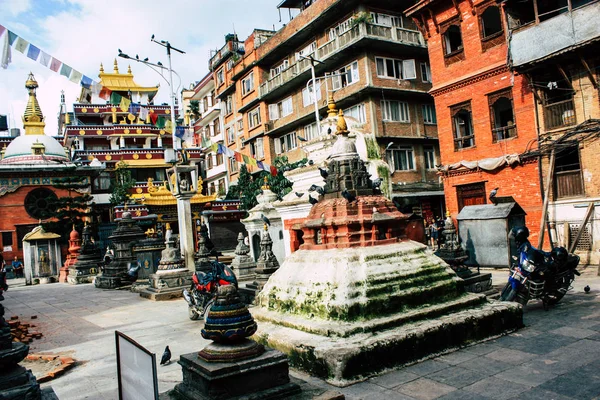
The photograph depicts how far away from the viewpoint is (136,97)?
5156 centimetres

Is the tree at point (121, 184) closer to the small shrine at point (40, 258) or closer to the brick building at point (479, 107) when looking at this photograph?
the small shrine at point (40, 258)

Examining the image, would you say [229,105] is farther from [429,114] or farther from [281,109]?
[429,114]

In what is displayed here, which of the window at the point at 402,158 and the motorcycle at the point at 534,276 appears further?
the window at the point at 402,158

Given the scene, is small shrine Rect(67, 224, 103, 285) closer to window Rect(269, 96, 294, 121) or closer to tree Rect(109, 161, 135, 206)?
tree Rect(109, 161, 135, 206)

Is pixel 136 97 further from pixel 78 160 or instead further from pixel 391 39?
pixel 391 39

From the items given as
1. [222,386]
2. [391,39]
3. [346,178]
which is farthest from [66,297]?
[391,39]

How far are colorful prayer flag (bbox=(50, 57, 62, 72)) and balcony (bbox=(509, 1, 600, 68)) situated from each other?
1622 centimetres

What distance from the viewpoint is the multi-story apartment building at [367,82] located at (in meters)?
27.4

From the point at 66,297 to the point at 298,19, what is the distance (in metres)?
24.3

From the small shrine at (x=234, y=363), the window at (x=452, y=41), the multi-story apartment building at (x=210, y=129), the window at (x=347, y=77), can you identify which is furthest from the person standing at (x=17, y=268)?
the small shrine at (x=234, y=363)

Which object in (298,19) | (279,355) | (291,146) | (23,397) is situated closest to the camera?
(23,397)

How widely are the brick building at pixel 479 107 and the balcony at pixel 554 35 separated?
1150mm

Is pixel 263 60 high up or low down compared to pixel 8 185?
up

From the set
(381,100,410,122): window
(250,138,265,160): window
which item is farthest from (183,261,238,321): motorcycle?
(250,138,265,160): window
